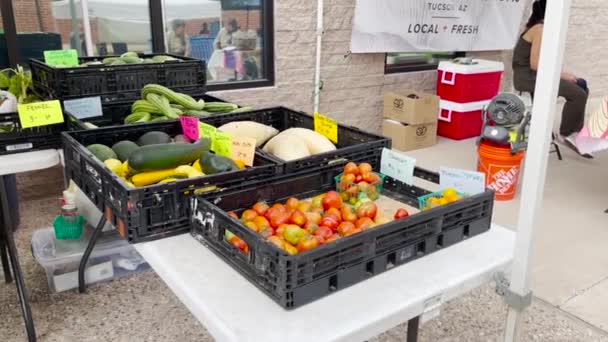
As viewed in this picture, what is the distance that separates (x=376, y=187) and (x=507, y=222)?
1.94 m

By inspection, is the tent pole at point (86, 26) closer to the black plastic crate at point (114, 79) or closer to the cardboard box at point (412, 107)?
the black plastic crate at point (114, 79)

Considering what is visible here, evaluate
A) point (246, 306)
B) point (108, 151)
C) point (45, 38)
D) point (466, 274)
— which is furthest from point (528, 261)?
point (45, 38)

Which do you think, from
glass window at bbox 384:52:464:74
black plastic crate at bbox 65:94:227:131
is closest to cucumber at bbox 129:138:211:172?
black plastic crate at bbox 65:94:227:131

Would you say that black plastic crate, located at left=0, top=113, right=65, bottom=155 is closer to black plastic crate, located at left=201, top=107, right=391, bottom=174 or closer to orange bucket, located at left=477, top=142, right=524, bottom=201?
black plastic crate, located at left=201, top=107, right=391, bottom=174

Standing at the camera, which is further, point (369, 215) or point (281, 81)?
point (281, 81)

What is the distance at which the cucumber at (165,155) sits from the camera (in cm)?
131

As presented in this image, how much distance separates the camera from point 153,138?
154 cm

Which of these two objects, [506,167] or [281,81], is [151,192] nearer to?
[506,167]

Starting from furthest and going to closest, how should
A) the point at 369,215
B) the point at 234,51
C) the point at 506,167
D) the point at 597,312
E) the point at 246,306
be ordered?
the point at 234,51
the point at 506,167
the point at 597,312
the point at 369,215
the point at 246,306

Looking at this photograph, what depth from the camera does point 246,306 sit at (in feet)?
3.13

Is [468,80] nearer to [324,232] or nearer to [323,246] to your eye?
[324,232]

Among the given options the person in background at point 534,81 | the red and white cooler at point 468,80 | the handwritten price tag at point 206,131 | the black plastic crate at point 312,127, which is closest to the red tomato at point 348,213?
the black plastic crate at point 312,127

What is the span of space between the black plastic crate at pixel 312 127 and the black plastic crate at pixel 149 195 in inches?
4.2

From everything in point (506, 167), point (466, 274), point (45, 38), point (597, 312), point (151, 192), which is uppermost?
point (45, 38)
